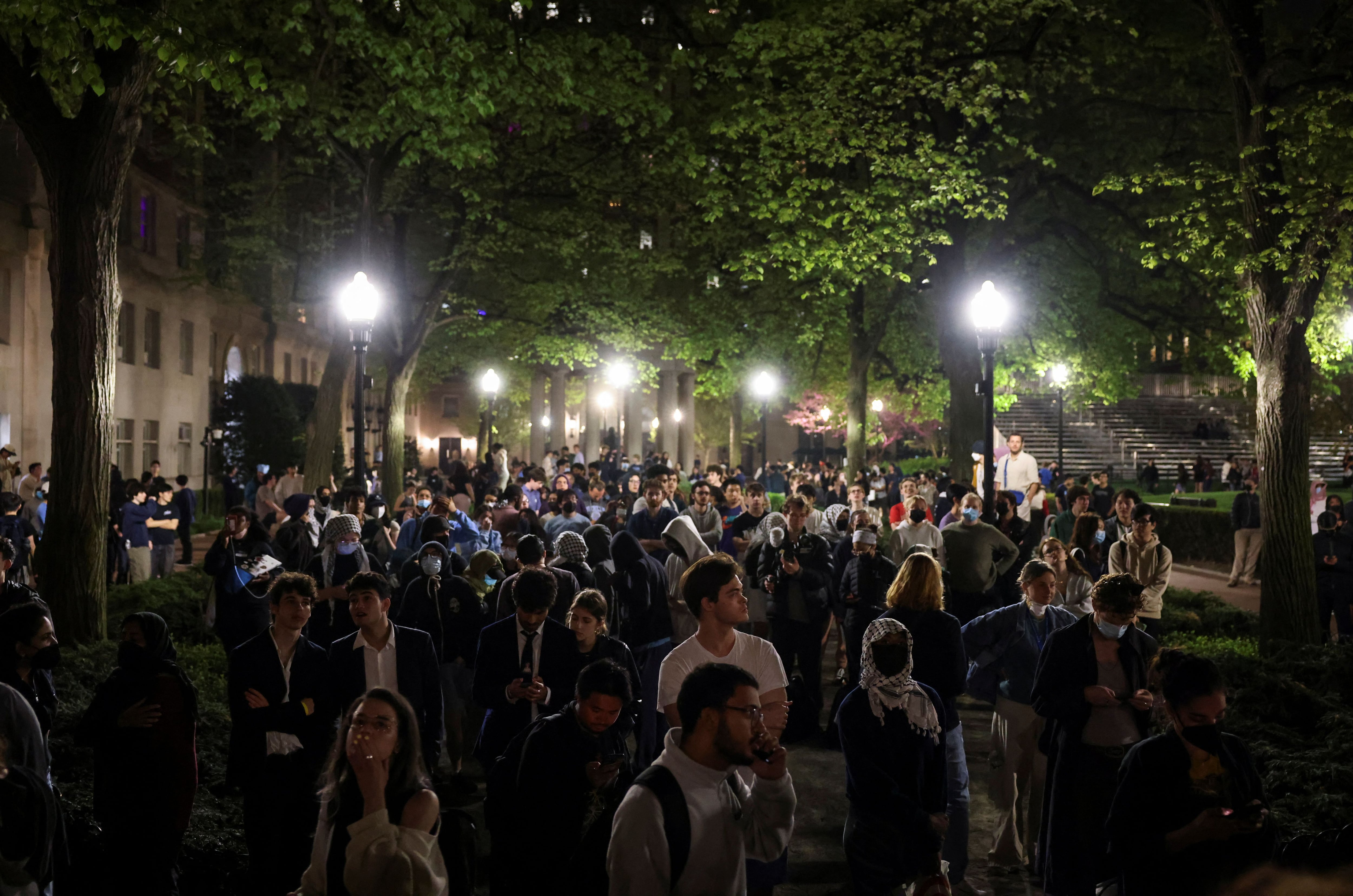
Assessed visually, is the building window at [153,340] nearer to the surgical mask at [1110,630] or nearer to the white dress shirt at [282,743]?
the white dress shirt at [282,743]

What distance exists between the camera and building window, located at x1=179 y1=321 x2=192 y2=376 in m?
42.7

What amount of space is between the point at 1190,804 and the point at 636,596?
221 inches

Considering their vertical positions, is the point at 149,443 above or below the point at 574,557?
above

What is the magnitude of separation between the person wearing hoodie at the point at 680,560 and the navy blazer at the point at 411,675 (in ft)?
13.0

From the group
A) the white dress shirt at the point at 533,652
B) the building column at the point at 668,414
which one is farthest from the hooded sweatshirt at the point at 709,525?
the building column at the point at 668,414

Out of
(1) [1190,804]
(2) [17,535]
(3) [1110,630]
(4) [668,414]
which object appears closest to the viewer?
(1) [1190,804]

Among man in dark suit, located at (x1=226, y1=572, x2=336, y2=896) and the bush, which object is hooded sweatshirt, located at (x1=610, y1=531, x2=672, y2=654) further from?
the bush

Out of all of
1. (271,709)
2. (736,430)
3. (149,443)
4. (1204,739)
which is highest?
(736,430)

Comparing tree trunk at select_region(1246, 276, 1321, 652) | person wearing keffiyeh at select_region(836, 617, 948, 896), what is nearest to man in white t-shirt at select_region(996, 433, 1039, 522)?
tree trunk at select_region(1246, 276, 1321, 652)

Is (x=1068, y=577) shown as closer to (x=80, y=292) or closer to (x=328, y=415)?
(x=80, y=292)

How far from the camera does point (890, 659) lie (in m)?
5.32

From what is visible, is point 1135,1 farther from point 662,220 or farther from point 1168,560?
point 1168,560

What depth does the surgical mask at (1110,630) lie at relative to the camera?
6227mm

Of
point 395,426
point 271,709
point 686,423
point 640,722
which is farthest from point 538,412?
point 271,709
